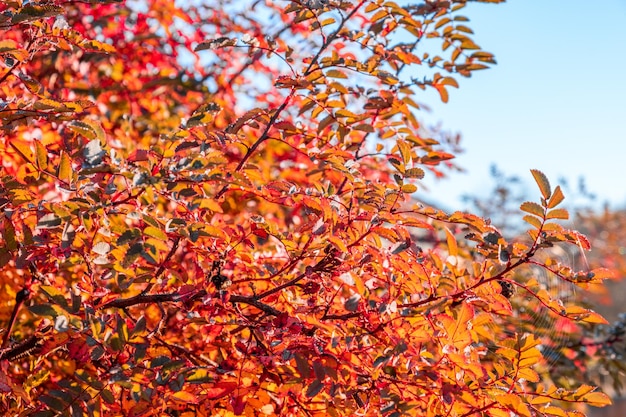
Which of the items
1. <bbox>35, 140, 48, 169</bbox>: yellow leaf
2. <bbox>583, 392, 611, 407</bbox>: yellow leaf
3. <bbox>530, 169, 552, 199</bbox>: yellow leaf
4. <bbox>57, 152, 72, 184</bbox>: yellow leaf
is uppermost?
<bbox>35, 140, 48, 169</bbox>: yellow leaf

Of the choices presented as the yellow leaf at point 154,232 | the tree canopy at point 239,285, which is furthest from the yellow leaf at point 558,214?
the yellow leaf at point 154,232

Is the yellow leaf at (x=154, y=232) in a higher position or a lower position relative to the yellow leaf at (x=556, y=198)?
lower

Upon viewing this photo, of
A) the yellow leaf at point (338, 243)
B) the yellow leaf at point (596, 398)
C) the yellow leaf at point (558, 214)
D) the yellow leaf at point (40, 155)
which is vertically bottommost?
the yellow leaf at point (596, 398)

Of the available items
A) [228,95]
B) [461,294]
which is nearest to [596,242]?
[228,95]

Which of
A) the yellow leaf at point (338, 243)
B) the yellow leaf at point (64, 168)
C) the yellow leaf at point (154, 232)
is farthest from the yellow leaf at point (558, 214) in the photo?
the yellow leaf at point (64, 168)

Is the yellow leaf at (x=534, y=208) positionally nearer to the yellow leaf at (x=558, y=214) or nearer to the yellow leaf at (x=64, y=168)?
the yellow leaf at (x=558, y=214)

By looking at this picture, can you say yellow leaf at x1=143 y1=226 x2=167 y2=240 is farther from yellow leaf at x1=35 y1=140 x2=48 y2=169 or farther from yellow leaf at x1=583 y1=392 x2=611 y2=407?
yellow leaf at x1=583 y1=392 x2=611 y2=407

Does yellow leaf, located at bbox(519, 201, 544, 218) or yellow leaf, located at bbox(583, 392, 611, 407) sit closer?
yellow leaf, located at bbox(519, 201, 544, 218)

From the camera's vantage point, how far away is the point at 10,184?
4.31 feet

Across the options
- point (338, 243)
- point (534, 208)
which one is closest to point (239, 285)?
point (338, 243)

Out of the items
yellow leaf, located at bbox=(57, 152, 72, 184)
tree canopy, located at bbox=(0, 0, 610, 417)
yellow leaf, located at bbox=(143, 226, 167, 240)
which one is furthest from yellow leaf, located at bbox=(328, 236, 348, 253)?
yellow leaf, located at bbox=(57, 152, 72, 184)

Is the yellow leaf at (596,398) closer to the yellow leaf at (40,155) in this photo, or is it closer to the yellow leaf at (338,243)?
the yellow leaf at (338,243)

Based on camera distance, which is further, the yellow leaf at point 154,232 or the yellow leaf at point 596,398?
the yellow leaf at point 596,398

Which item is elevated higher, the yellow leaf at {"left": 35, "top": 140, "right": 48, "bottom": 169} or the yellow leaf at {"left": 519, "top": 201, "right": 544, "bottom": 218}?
the yellow leaf at {"left": 35, "top": 140, "right": 48, "bottom": 169}
